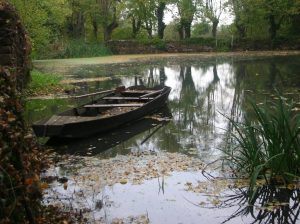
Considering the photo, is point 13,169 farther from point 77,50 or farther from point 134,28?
point 134,28

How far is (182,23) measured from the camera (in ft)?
152

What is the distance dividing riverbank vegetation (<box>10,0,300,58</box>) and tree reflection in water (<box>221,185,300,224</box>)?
28.2 metres

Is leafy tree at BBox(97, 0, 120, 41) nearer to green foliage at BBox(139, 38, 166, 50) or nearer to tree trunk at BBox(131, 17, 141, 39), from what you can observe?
tree trunk at BBox(131, 17, 141, 39)

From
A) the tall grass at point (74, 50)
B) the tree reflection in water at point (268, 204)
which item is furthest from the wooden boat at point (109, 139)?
the tall grass at point (74, 50)

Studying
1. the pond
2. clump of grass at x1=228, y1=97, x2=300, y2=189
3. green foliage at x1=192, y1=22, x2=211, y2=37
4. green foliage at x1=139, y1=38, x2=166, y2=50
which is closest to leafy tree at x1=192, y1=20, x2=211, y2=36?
green foliage at x1=192, y1=22, x2=211, y2=37

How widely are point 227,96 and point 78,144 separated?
7431 mm

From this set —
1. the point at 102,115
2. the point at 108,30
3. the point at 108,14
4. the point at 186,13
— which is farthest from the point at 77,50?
the point at 102,115

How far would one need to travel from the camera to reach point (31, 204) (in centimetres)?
365

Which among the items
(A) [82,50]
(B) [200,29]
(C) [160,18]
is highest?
(C) [160,18]

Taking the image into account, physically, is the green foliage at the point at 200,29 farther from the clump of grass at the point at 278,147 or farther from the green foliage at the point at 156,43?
the clump of grass at the point at 278,147

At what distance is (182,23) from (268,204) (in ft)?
138

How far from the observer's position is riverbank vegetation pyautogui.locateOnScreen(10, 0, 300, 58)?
3906 cm

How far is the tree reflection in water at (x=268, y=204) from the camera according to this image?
5.19 meters

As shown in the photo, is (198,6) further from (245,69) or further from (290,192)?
(290,192)
